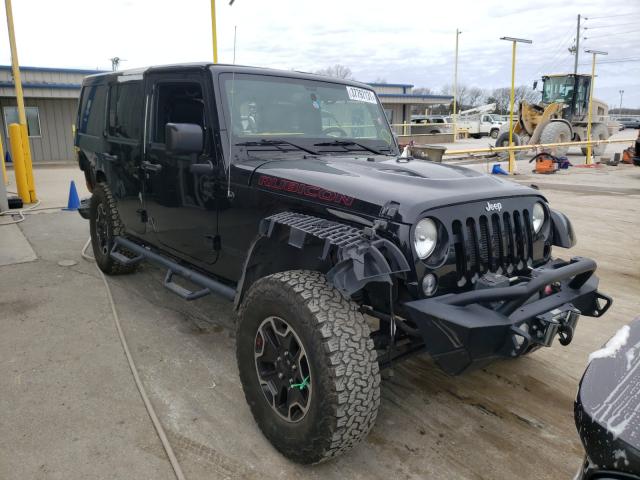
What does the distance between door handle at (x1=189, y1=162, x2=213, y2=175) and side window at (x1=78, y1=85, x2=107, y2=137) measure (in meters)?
2.26

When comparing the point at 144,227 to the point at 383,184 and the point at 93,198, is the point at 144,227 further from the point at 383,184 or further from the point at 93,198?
the point at 383,184

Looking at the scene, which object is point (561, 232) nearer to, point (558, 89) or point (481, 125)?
point (558, 89)

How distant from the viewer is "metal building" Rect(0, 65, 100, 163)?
20.0 m

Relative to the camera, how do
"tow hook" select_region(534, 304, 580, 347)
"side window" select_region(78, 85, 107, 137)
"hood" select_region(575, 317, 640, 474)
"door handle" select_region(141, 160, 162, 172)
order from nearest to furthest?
"hood" select_region(575, 317, 640, 474)
"tow hook" select_region(534, 304, 580, 347)
"door handle" select_region(141, 160, 162, 172)
"side window" select_region(78, 85, 107, 137)

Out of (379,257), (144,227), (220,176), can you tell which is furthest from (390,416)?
(144,227)

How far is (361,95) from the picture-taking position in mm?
4336

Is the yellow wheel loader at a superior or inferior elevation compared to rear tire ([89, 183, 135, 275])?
superior

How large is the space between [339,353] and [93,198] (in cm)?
425

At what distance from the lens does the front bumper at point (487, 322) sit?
2.32 meters

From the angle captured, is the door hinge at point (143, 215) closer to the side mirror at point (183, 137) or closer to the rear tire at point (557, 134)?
the side mirror at point (183, 137)

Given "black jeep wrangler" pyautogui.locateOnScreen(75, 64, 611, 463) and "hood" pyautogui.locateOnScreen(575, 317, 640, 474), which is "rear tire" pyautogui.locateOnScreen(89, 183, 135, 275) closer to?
"black jeep wrangler" pyautogui.locateOnScreen(75, 64, 611, 463)

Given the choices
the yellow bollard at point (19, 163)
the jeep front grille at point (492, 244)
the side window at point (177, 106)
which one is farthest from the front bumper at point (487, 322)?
the yellow bollard at point (19, 163)

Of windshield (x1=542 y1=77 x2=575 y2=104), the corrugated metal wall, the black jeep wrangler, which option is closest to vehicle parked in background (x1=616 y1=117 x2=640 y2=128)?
windshield (x1=542 y1=77 x2=575 y2=104)

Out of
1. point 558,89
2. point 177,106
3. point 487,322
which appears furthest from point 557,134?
point 487,322
